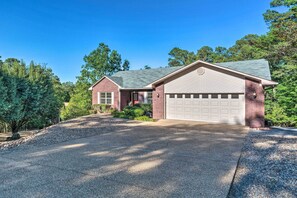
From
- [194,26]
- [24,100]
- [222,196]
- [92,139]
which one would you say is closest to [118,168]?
[222,196]

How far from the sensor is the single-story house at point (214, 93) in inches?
457

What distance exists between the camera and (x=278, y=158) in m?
5.96

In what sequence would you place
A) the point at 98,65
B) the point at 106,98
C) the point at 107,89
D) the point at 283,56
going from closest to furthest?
the point at 283,56 < the point at 107,89 < the point at 106,98 < the point at 98,65

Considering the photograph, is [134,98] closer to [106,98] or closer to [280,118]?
[106,98]

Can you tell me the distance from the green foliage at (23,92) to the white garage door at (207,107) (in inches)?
342

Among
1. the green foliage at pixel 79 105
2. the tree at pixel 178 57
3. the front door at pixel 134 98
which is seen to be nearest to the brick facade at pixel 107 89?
the green foliage at pixel 79 105

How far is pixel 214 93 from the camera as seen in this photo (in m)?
12.9

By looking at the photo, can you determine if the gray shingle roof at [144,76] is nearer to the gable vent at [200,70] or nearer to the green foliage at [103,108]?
the green foliage at [103,108]

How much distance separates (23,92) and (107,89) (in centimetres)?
1102

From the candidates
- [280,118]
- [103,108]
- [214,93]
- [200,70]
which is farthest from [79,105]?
[280,118]

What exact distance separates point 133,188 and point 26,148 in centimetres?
541

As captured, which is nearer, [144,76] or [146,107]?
[146,107]

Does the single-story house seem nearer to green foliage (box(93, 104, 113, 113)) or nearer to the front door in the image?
the front door

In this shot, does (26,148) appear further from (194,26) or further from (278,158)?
(194,26)
